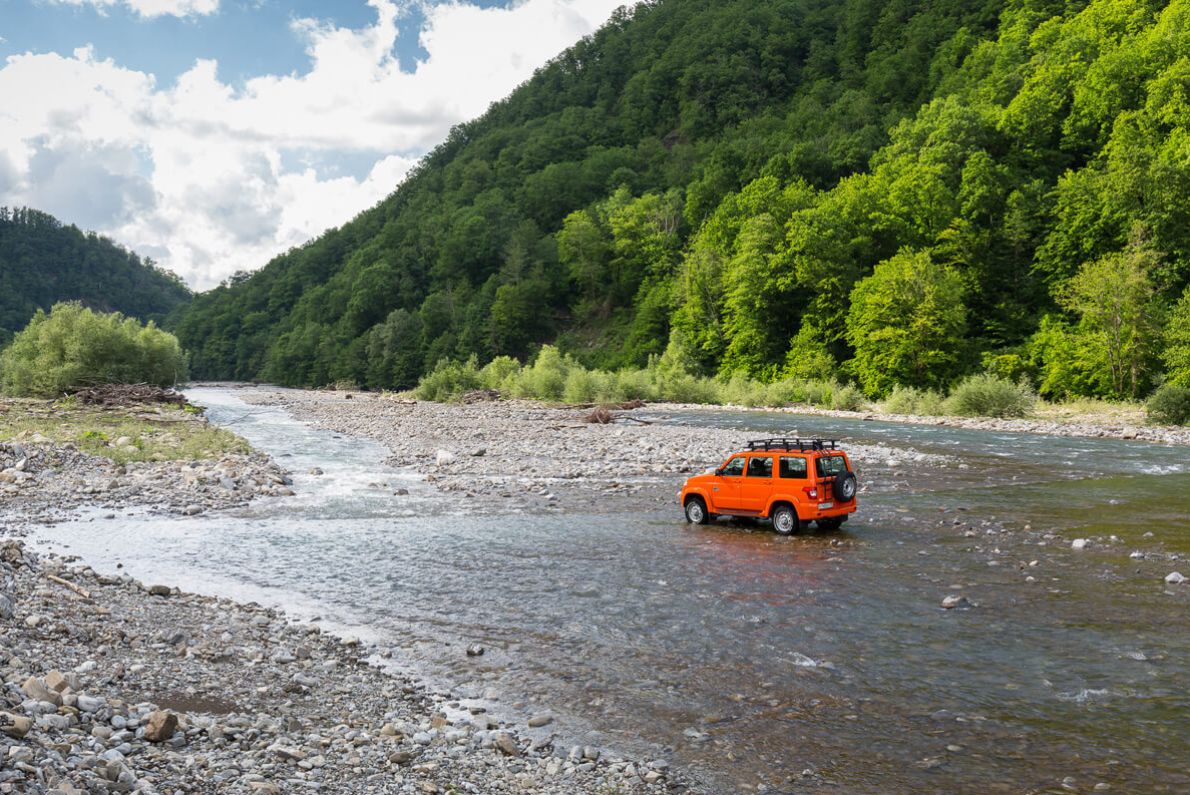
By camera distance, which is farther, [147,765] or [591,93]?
[591,93]

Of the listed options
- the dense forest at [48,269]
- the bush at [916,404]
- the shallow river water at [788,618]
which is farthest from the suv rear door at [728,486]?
the dense forest at [48,269]

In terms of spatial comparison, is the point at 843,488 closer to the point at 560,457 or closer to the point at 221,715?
the point at 221,715

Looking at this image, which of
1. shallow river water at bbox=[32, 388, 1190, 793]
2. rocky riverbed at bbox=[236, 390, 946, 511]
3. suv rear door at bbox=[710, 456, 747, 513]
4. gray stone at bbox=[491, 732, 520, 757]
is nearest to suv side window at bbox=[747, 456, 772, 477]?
suv rear door at bbox=[710, 456, 747, 513]

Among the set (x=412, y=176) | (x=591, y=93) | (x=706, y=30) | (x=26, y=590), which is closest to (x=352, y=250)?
(x=412, y=176)

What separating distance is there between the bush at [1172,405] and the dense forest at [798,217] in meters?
7.62

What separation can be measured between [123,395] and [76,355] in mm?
7885

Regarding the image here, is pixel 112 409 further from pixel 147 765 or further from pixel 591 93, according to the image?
pixel 591 93

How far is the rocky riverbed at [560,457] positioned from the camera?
23.2 meters

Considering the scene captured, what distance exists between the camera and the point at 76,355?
58.3 m

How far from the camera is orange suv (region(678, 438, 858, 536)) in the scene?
17266mm

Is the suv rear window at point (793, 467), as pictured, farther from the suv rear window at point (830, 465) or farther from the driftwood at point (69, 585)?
the driftwood at point (69, 585)

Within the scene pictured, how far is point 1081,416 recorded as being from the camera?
44.1 m

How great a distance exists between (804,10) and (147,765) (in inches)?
6897

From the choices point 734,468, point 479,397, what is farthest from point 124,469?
point 479,397
